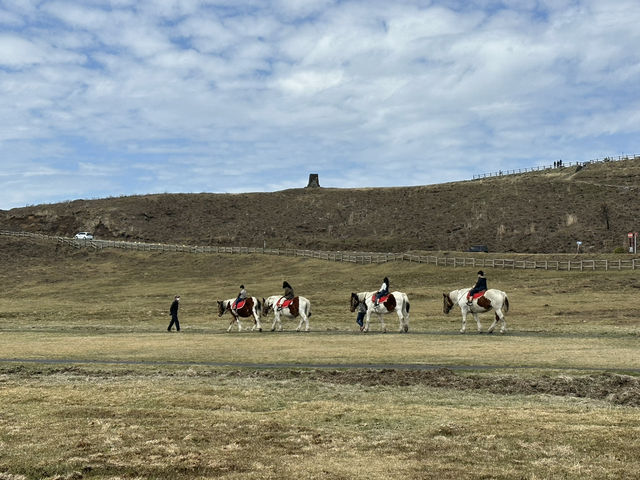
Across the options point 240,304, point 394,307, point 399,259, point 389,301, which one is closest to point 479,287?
point 394,307

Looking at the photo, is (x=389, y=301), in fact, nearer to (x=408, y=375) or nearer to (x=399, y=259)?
(x=408, y=375)

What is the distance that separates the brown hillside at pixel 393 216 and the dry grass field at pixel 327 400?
2305 inches

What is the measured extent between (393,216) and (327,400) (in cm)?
10294

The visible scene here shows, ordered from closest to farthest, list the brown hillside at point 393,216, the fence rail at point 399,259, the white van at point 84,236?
the fence rail at point 399,259
the brown hillside at point 393,216
the white van at point 84,236

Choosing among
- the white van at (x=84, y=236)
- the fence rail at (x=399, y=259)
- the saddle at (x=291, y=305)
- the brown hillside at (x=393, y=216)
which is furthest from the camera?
the white van at (x=84, y=236)

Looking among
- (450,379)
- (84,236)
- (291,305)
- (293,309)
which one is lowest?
(450,379)

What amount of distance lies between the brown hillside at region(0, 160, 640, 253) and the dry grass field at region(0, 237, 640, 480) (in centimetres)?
5854

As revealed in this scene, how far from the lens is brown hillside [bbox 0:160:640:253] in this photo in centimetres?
10031

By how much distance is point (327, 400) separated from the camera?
16.3m

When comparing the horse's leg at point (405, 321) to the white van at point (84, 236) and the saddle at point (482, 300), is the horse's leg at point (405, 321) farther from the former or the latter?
the white van at point (84, 236)

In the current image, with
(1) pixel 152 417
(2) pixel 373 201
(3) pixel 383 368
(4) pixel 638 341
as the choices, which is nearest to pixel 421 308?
(4) pixel 638 341

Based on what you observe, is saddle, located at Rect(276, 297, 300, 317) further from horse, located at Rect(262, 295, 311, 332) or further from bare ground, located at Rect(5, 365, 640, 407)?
bare ground, located at Rect(5, 365, 640, 407)

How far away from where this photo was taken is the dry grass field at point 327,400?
10.5 metres

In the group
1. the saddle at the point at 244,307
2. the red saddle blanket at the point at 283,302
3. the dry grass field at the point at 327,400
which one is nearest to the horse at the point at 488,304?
the dry grass field at the point at 327,400
